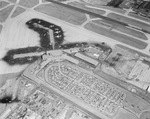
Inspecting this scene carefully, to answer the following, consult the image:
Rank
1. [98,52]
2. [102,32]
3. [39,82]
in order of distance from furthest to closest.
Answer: [102,32] → [98,52] → [39,82]

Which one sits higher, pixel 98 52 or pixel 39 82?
pixel 98 52

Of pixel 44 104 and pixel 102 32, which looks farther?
pixel 102 32

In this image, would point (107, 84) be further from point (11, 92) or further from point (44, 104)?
point (11, 92)

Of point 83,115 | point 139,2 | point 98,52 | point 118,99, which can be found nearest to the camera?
point 83,115

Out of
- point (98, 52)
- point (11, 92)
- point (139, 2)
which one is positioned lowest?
point (11, 92)

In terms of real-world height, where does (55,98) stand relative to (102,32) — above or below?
below

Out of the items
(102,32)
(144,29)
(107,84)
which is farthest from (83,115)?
(144,29)

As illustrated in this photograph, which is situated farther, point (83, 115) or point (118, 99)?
point (118, 99)

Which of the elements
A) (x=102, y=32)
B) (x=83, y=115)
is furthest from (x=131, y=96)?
(x=102, y=32)

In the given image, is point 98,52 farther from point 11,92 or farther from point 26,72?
point 11,92
